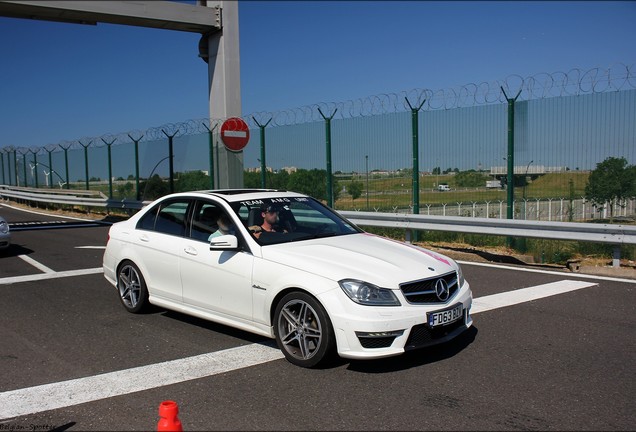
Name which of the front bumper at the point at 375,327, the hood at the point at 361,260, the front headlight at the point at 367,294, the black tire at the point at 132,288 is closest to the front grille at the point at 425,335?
the front bumper at the point at 375,327

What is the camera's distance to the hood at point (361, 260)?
205 inches

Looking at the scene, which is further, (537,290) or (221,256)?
(537,290)

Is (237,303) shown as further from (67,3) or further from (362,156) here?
(67,3)

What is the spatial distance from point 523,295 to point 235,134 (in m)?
11.0

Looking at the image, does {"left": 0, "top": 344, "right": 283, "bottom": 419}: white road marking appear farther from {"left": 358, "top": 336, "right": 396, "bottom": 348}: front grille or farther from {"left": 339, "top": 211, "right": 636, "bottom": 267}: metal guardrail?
{"left": 339, "top": 211, "right": 636, "bottom": 267}: metal guardrail

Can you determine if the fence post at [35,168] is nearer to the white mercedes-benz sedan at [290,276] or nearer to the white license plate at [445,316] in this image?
the white mercedes-benz sedan at [290,276]

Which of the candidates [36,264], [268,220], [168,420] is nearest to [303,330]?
[268,220]

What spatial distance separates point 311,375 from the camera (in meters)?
5.14

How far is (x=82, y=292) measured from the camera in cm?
873

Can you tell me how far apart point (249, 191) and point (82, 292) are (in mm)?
3283

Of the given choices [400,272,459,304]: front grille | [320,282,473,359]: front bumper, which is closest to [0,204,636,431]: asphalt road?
[320,282,473,359]: front bumper

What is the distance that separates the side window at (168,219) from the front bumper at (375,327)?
2.44 meters

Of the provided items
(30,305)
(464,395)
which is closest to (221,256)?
(464,395)

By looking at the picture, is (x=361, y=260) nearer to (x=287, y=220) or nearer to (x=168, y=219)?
(x=287, y=220)
